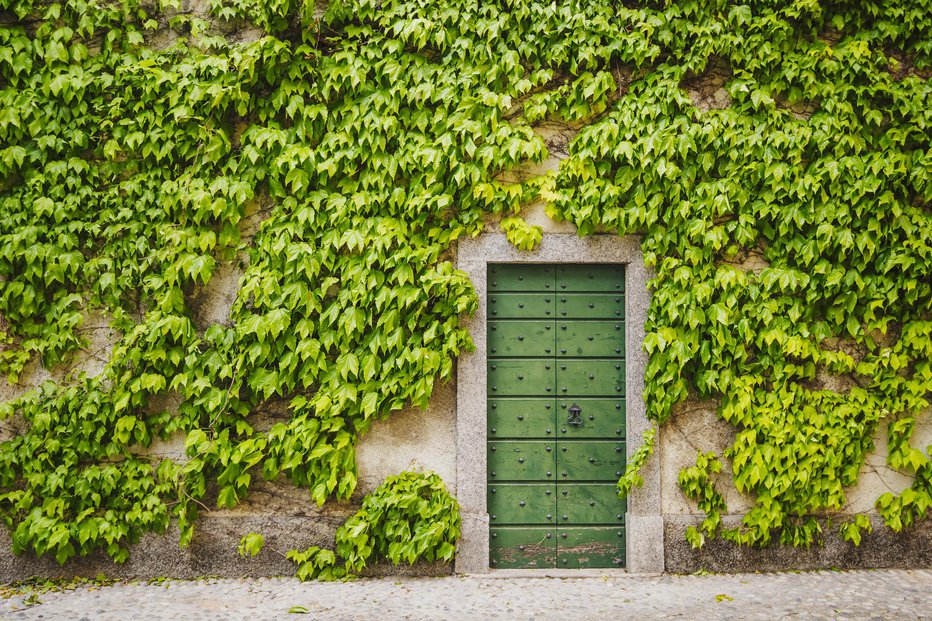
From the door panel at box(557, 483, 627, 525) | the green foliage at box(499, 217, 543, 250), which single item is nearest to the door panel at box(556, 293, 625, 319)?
the green foliage at box(499, 217, 543, 250)

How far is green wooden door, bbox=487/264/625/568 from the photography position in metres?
4.82

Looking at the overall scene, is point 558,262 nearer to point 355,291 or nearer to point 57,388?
point 355,291

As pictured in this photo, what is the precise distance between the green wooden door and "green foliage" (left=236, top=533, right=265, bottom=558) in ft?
5.41

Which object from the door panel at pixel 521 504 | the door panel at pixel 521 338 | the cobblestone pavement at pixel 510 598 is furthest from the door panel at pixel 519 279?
the cobblestone pavement at pixel 510 598

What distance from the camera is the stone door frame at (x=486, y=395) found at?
4.71 meters

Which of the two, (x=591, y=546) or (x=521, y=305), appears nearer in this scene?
(x=591, y=546)

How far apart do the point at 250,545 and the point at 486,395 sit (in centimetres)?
195

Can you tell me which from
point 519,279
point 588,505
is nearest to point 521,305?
point 519,279

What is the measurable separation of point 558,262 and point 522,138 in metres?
0.94

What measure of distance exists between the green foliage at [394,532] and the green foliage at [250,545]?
23 cm

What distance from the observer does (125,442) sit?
459 cm

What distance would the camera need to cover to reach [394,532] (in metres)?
4.57

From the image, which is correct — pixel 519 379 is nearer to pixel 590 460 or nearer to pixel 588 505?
pixel 590 460

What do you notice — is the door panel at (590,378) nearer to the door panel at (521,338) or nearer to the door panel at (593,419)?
the door panel at (593,419)
